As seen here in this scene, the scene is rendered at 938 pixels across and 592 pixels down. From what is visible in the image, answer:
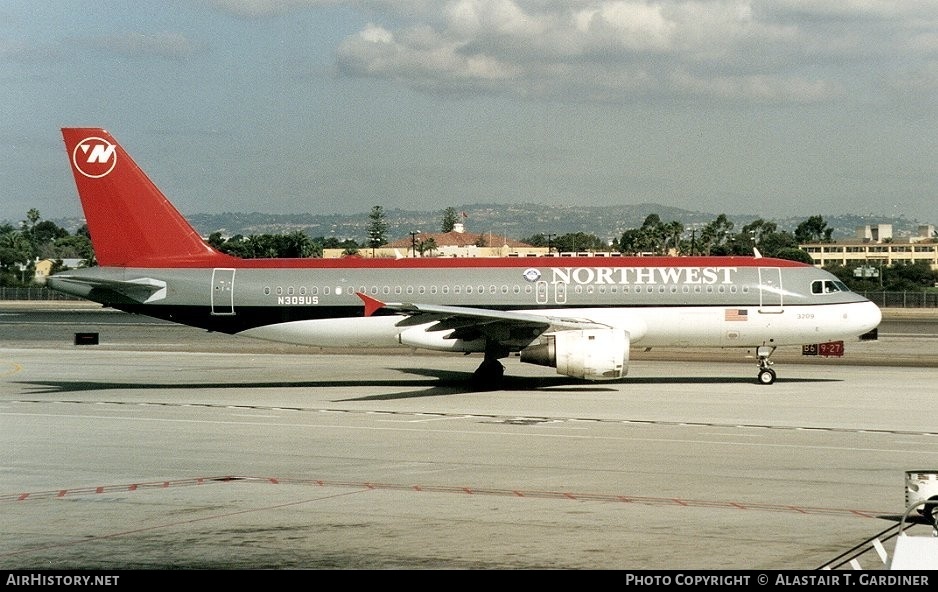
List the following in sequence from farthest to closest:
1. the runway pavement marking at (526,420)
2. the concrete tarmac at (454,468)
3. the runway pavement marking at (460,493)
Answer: the runway pavement marking at (526,420) → the runway pavement marking at (460,493) → the concrete tarmac at (454,468)

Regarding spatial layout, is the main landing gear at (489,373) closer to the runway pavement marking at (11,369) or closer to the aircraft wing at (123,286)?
the aircraft wing at (123,286)

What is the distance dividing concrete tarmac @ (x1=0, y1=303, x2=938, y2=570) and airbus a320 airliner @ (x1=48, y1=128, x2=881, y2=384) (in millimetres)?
1873

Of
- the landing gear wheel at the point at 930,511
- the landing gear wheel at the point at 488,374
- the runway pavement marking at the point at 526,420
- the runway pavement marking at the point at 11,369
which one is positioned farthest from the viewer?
the runway pavement marking at the point at 11,369

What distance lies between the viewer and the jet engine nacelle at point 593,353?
3453 cm

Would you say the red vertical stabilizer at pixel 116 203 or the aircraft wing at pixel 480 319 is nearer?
the aircraft wing at pixel 480 319

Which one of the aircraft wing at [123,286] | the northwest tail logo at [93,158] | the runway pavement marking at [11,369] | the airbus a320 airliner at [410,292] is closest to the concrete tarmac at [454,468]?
the runway pavement marking at [11,369]

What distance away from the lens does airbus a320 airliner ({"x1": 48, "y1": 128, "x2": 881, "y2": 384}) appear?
38312 mm

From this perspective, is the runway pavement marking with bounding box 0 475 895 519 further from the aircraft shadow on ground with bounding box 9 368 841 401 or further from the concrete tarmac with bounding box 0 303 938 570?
the aircraft shadow on ground with bounding box 9 368 841 401

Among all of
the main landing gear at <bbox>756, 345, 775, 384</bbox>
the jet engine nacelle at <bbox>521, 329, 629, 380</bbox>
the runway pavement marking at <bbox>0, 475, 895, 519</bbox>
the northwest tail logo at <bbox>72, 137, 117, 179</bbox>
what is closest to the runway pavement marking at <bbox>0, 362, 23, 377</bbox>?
the northwest tail logo at <bbox>72, 137, 117, 179</bbox>

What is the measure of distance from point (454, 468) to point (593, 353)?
560 inches

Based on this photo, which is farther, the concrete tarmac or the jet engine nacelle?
the jet engine nacelle

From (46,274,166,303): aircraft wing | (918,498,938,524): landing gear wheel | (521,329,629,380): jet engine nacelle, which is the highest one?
(46,274,166,303): aircraft wing

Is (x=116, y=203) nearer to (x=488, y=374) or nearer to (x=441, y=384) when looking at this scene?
(x=441, y=384)

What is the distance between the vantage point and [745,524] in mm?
15484
